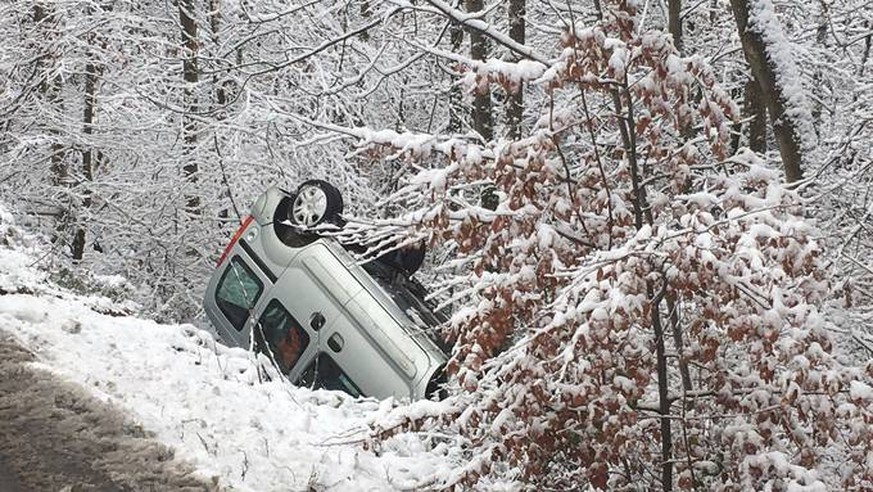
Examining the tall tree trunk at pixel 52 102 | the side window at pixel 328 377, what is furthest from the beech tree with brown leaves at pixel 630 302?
the tall tree trunk at pixel 52 102

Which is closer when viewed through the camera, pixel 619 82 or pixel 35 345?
pixel 619 82

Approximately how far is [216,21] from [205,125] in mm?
2733

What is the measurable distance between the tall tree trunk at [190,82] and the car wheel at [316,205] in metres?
4.87

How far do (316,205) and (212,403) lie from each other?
13.2ft

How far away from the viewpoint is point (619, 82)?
14.9 feet

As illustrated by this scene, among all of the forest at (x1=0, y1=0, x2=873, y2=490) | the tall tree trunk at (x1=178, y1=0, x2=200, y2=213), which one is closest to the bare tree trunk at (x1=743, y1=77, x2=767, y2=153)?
the forest at (x1=0, y1=0, x2=873, y2=490)

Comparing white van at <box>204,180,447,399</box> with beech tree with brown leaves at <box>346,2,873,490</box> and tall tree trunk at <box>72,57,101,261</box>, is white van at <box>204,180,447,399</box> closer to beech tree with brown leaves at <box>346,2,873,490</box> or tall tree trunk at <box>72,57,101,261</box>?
beech tree with brown leaves at <box>346,2,873,490</box>

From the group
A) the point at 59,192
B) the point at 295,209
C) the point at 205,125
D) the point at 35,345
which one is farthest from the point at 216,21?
the point at 35,345

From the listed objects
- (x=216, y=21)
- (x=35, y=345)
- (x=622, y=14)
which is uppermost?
(x=216, y=21)

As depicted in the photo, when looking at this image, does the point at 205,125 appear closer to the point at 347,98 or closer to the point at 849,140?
the point at 347,98

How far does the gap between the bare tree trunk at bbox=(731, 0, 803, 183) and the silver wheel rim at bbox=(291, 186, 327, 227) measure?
15.0ft

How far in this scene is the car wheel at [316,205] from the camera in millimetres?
9438

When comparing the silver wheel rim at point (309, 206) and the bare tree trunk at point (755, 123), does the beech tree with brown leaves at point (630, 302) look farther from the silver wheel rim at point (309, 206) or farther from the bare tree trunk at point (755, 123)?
the bare tree trunk at point (755, 123)

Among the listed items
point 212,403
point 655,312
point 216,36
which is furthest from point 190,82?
point 655,312
